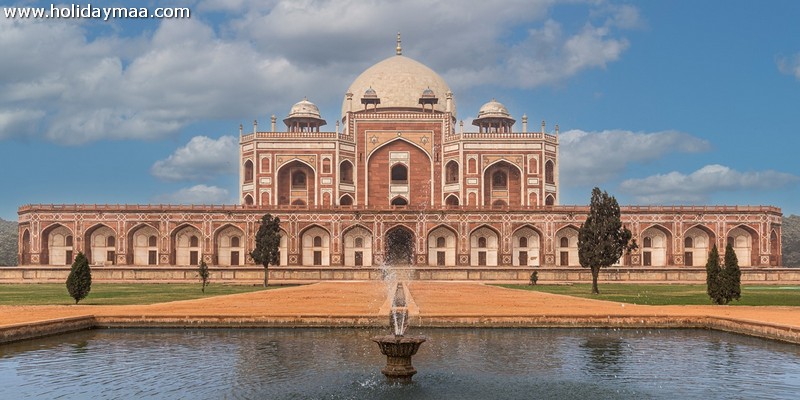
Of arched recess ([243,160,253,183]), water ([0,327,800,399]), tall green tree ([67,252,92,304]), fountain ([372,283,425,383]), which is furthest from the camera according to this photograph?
arched recess ([243,160,253,183])

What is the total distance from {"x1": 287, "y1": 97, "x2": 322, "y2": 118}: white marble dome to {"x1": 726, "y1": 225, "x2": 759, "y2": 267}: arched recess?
36457mm

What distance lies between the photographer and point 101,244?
58.8 metres

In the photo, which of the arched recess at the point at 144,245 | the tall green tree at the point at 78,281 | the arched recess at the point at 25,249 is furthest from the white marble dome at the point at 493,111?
the tall green tree at the point at 78,281

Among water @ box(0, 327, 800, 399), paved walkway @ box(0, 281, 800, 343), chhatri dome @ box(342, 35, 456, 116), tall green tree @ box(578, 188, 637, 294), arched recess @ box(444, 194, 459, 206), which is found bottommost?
water @ box(0, 327, 800, 399)

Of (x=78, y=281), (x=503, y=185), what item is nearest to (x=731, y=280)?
(x=78, y=281)

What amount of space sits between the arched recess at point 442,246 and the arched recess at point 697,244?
17756 millimetres

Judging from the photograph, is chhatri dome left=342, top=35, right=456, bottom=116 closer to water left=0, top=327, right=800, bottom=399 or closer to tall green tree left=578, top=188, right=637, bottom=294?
tall green tree left=578, top=188, right=637, bottom=294

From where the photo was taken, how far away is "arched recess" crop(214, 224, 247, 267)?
58281 mm

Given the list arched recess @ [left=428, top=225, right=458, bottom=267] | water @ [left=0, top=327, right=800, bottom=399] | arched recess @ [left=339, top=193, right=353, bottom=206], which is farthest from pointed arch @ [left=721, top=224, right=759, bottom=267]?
water @ [left=0, top=327, right=800, bottom=399]

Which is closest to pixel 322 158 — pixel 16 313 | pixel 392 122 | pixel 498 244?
pixel 392 122

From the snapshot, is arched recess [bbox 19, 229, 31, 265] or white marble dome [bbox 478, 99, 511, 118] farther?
white marble dome [bbox 478, 99, 511, 118]

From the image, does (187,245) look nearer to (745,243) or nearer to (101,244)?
(101,244)

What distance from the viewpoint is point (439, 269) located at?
4547 centimetres

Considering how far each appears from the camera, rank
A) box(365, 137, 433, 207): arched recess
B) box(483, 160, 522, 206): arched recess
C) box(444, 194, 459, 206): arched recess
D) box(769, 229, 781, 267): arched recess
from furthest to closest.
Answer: box(365, 137, 433, 207): arched recess < box(444, 194, 459, 206): arched recess < box(483, 160, 522, 206): arched recess < box(769, 229, 781, 267): arched recess
